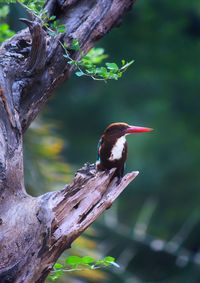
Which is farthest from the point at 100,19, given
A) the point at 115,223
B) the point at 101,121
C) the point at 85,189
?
the point at 101,121

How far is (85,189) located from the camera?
3.66 m

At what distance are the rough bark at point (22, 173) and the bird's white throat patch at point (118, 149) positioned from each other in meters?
0.06

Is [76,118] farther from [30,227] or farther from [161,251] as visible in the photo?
[30,227]

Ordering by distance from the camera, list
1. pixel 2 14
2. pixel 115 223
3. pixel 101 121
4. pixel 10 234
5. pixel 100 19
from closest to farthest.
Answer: pixel 10 234, pixel 100 19, pixel 2 14, pixel 115 223, pixel 101 121

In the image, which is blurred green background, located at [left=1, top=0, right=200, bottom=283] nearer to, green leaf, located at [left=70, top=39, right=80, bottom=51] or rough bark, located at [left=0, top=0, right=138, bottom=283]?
rough bark, located at [left=0, top=0, right=138, bottom=283]

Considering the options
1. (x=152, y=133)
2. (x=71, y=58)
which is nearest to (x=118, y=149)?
(x=71, y=58)

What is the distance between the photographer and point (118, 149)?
12.6ft

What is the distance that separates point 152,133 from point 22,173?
880 cm

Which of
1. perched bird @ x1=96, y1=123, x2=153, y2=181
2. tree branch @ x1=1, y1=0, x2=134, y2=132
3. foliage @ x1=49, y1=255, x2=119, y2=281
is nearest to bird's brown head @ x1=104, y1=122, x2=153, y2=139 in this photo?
perched bird @ x1=96, y1=123, x2=153, y2=181

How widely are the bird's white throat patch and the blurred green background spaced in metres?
6.44

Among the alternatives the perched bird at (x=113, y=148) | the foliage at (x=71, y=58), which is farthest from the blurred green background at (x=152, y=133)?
the foliage at (x=71, y=58)

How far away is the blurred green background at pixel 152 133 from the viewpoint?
1118 cm

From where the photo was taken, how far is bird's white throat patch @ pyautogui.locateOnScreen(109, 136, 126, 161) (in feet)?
12.6

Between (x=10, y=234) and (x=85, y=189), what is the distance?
307 millimetres
